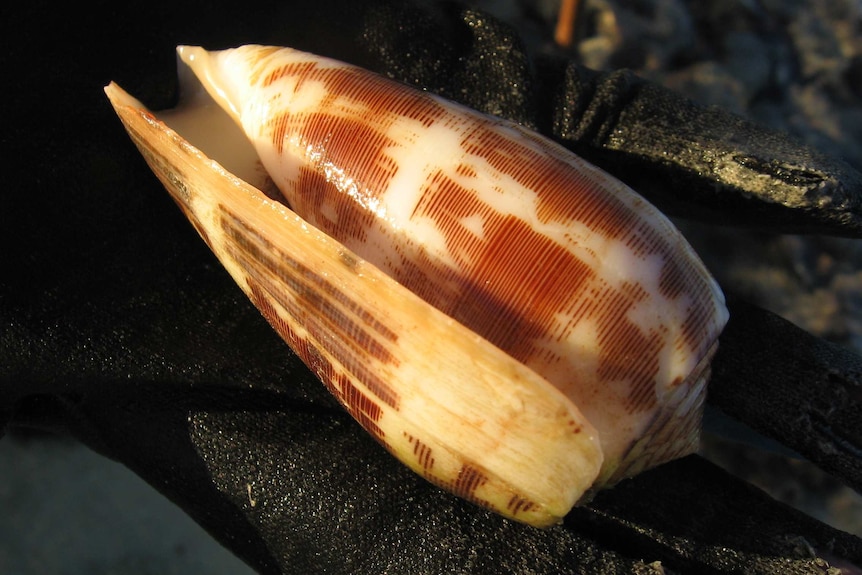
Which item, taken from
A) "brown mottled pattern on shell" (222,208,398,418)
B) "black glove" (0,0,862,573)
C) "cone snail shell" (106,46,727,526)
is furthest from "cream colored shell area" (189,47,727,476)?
"black glove" (0,0,862,573)

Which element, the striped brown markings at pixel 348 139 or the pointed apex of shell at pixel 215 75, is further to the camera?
the pointed apex of shell at pixel 215 75

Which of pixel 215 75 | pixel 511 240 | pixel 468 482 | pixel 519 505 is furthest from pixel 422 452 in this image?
pixel 215 75

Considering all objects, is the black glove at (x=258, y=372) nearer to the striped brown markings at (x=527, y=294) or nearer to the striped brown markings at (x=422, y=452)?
the striped brown markings at (x=422, y=452)

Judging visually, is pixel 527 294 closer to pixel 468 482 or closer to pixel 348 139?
pixel 468 482

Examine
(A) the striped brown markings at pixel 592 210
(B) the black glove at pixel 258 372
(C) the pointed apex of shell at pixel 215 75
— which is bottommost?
(B) the black glove at pixel 258 372

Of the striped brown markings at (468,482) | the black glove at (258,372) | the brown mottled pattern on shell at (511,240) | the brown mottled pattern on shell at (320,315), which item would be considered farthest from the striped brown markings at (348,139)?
the striped brown markings at (468,482)

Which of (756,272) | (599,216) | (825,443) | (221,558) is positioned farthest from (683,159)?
(221,558)

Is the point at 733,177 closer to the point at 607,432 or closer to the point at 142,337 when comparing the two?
the point at 607,432
